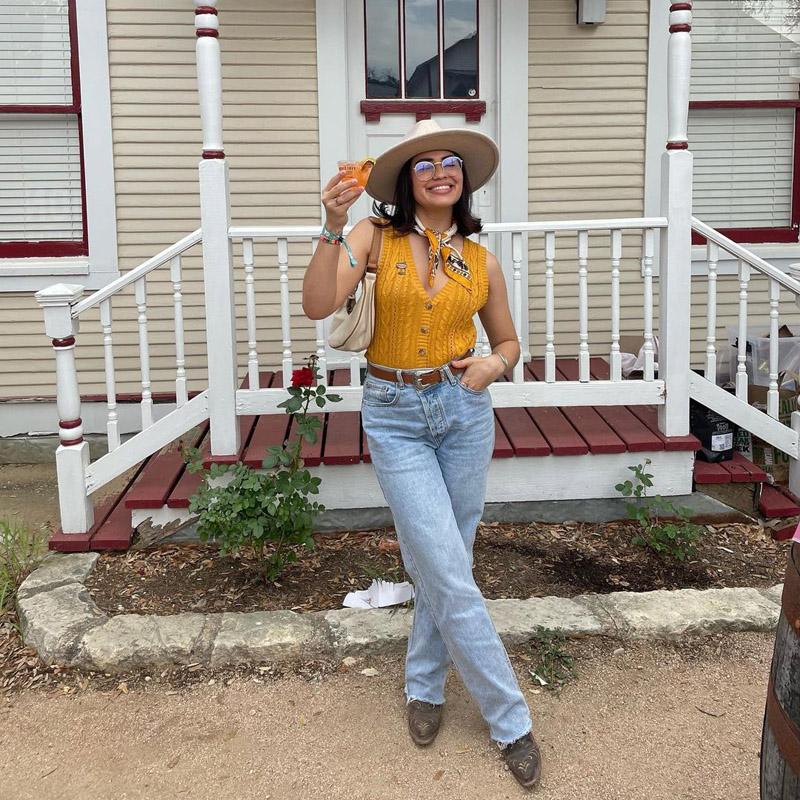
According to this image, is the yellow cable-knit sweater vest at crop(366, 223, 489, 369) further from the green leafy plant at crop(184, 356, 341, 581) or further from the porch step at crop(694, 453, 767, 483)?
the porch step at crop(694, 453, 767, 483)

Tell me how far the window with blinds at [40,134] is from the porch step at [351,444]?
191 cm

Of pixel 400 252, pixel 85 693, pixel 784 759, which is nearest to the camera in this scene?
pixel 784 759

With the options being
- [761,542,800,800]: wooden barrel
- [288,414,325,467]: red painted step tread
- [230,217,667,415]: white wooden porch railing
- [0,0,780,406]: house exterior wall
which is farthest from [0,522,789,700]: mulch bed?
[0,0,780,406]: house exterior wall

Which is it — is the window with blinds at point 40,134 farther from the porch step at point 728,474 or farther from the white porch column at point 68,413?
the porch step at point 728,474

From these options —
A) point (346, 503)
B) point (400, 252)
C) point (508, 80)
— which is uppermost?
A: point (508, 80)

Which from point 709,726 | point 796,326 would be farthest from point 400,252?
point 796,326

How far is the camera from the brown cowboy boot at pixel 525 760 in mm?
2686

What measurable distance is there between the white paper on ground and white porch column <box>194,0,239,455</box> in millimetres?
1121

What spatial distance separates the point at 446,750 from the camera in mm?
2889

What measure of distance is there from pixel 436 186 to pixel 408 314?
0.38 meters

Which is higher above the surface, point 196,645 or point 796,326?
point 796,326

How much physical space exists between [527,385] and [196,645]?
2.13 meters

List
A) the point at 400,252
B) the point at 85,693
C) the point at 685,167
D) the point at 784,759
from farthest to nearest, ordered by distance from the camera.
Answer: the point at 685,167 < the point at 85,693 < the point at 400,252 < the point at 784,759

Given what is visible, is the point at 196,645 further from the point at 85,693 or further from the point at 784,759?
the point at 784,759
